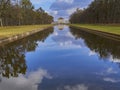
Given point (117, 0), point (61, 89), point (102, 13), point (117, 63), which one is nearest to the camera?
point (61, 89)

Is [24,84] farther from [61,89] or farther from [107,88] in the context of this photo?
[107,88]

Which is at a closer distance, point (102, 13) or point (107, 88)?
point (107, 88)

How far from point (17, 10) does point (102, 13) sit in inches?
1839

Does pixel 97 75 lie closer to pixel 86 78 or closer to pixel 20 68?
A: pixel 86 78

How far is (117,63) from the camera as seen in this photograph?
1394 centimetres

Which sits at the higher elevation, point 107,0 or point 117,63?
point 107,0

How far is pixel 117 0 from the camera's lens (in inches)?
4237

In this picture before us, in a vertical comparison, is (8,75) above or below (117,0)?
below

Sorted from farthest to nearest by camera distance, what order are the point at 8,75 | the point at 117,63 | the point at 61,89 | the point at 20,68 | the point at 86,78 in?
the point at 117,63
the point at 20,68
the point at 8,75
the point at 86,78
the point at 61,89

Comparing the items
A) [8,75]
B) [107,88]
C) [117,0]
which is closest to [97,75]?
[107,88]

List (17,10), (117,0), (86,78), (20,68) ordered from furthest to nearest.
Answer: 1. (117,0)
2. (17,10)
3. (20,68)
4. (86,78)

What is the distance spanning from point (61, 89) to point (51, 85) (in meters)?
0.71

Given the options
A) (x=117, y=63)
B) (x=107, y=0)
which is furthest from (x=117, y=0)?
(x=117, y=63)

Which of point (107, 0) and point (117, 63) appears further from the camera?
point (107, 0)
